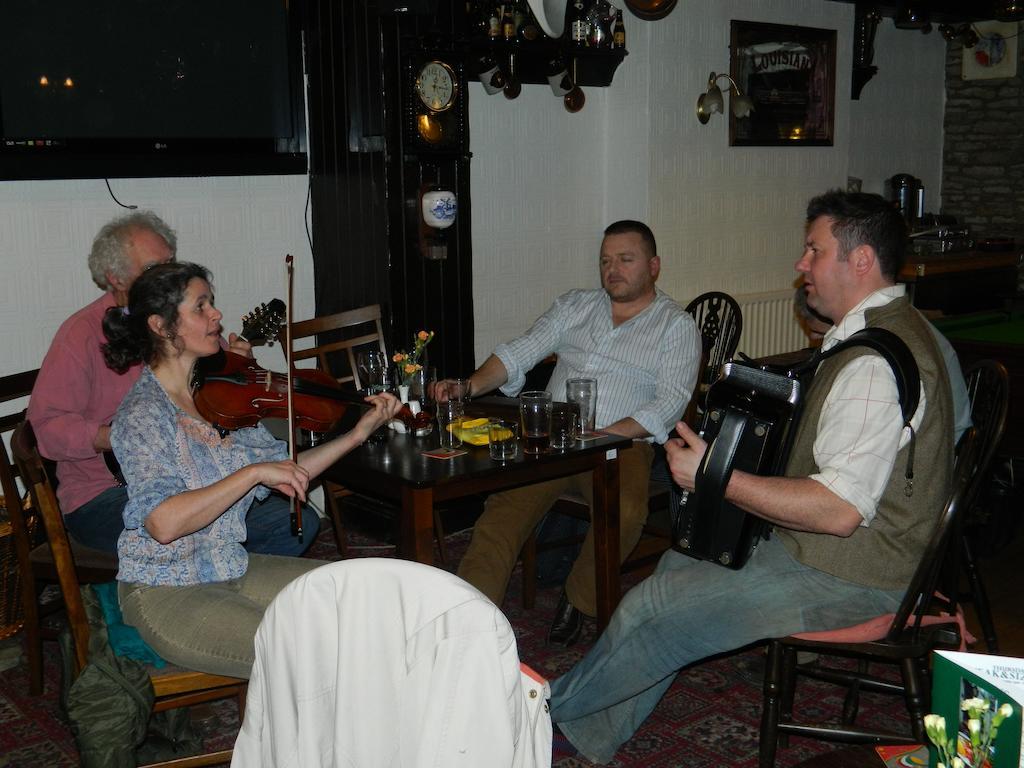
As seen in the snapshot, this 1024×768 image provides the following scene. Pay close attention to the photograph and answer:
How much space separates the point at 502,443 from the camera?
106 inches

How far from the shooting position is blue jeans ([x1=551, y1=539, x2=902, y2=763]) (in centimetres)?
218

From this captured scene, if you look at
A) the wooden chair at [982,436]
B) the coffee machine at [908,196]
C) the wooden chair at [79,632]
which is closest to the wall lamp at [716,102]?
the coffee machine at [908,196]

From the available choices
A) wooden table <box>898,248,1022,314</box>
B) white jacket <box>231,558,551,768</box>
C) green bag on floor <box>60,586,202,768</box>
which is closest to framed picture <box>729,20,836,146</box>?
wooden table <box>898,248,1022,314</box>

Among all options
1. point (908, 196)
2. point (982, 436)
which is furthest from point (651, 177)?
point (982, 436)

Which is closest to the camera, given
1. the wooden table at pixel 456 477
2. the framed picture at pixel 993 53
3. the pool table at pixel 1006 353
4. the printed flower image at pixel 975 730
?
the printed flower image at pixel 975 730

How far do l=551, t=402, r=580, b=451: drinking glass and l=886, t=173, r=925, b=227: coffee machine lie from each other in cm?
458

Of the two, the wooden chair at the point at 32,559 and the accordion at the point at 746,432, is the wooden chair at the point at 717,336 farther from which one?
the wooden chair at the point at 32,559

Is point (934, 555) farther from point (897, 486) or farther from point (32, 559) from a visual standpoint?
point (32, 559)

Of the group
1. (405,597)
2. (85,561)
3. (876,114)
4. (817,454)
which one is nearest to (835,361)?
(817,454)

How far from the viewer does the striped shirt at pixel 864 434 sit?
2016mm

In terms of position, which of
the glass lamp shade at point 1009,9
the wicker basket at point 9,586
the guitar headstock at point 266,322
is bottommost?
the wicker basket at point 9,586

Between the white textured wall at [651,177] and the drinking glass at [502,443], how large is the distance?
81.9 inches

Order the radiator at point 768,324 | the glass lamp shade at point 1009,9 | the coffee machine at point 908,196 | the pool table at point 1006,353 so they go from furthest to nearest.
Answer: the coffee machine at point 908,196
the radiator at point 768,324
the glass lamp shade at point 1009,9
the pool table at point 1006,353

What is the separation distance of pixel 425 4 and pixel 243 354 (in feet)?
5.00
